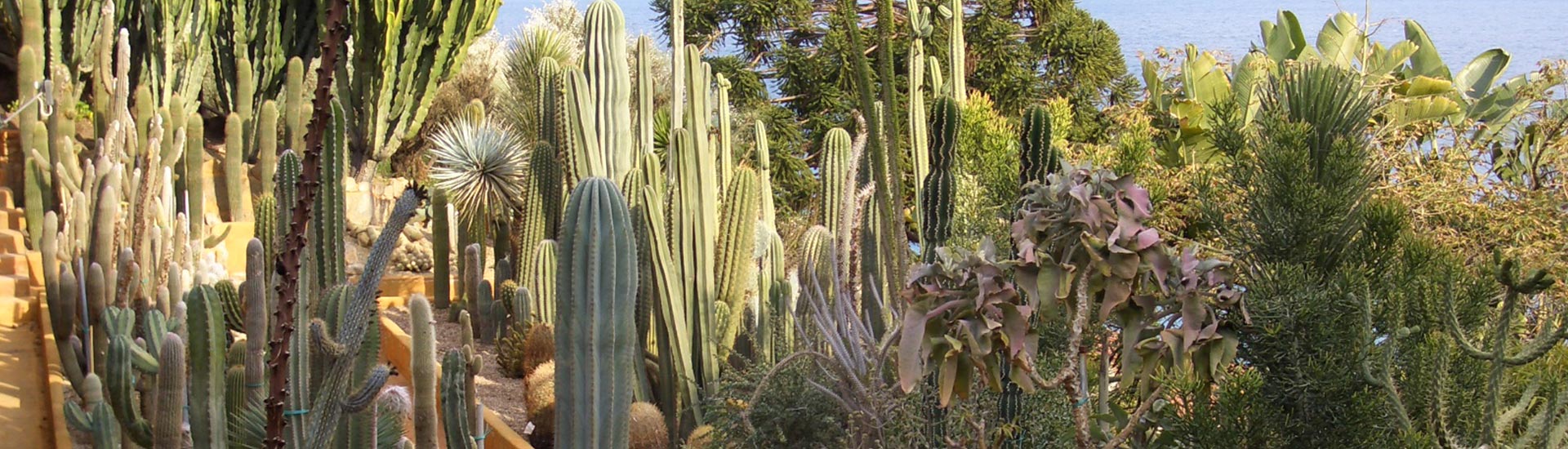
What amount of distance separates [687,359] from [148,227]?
276cm

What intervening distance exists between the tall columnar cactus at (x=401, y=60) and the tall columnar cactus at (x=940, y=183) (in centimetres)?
634

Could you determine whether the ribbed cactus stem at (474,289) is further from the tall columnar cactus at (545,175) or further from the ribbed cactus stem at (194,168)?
the ribbed cactus stem at (194,168)

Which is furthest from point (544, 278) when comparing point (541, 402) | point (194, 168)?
point (194, 168)

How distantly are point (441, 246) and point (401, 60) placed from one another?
9.22 ft

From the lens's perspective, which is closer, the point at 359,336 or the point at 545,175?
the point at 359,336

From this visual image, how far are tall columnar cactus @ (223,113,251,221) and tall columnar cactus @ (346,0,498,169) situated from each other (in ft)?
2.41

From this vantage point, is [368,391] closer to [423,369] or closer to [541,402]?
[423,369]

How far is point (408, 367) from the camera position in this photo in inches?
257

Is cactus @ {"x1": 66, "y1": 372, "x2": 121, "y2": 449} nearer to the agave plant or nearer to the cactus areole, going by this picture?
the cactus areole

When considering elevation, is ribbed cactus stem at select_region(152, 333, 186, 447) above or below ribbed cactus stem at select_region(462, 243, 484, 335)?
above

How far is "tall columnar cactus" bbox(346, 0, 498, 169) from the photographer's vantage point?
9.18m

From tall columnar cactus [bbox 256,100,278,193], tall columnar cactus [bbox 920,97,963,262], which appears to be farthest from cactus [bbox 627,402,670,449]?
tall columnar cactus [bbox 256,100,278,193]

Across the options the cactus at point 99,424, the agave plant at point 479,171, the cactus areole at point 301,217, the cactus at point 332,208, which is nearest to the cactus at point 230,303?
the agave plant at point 479,171

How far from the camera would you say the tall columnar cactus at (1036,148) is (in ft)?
9.64
